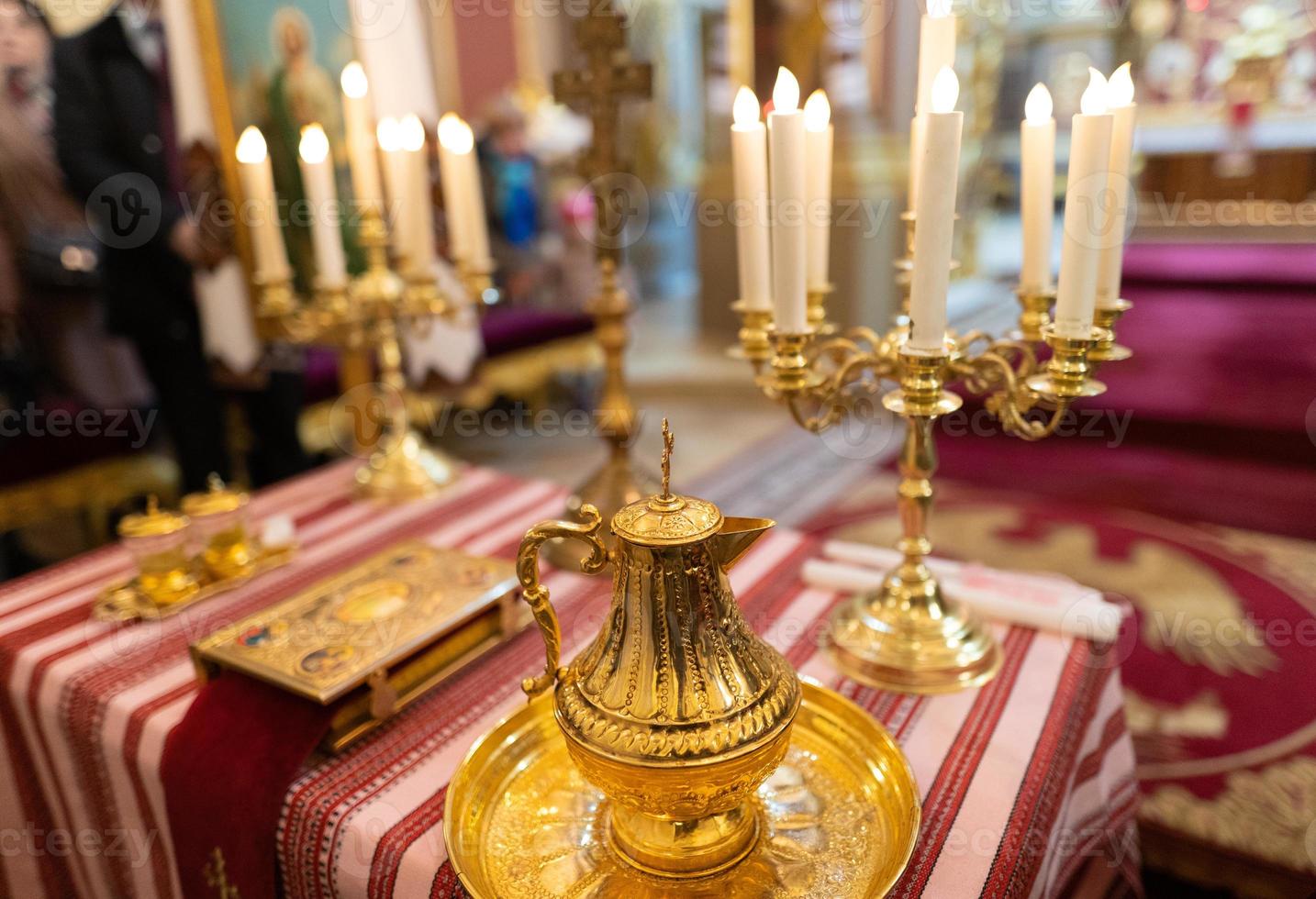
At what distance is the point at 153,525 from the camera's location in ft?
4.36

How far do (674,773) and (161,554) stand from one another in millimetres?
1041

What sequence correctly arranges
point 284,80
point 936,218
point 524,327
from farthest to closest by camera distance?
point 524,327 → point 284,80 → point 936,218

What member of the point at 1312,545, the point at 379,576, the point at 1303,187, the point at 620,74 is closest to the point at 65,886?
the point at 379,576

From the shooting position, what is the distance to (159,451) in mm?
3072

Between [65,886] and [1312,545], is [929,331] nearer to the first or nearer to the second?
[65,886]

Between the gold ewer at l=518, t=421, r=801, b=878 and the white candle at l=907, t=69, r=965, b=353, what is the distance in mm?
312

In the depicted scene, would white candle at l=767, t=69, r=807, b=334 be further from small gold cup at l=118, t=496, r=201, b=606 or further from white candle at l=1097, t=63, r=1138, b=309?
small gold cup at l=118, t=496, r=201, b=606

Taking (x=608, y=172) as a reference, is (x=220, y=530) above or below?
below

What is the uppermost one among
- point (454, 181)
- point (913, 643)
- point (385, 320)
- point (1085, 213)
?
point (454, 181)

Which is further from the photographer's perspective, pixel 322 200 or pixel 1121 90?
pixel 322 200

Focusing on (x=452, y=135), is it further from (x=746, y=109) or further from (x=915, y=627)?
(x=915, y=627)

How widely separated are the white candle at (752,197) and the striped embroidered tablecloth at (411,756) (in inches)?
20.0

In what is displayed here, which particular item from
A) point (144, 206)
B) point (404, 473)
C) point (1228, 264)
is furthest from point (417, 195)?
point (1228, 264)

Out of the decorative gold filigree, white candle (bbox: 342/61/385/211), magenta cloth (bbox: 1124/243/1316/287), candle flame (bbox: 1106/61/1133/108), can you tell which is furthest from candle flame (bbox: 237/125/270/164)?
magenta cloth (bbox: 1124/243/1316/287)
